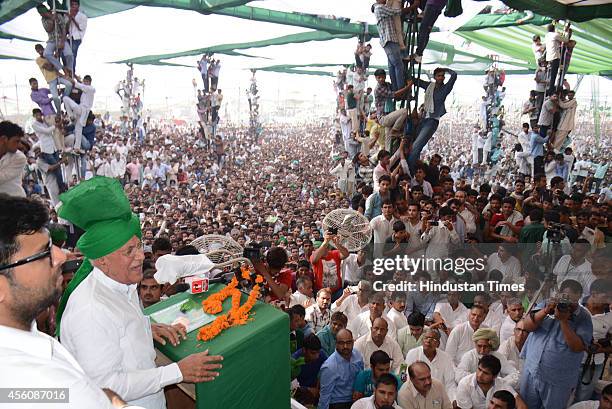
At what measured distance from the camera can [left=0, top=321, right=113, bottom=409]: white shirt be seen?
2.96 feet

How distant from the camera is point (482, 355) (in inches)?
127

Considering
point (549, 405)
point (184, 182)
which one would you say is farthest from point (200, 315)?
point (184, 182)

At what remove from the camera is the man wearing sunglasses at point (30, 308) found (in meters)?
0.92

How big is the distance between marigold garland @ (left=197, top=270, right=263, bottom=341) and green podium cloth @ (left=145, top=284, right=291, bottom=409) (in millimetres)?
19

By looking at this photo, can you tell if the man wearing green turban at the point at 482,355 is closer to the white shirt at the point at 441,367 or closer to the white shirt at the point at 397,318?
the white shirt at the point at 441,367

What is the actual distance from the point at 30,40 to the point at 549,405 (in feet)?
28.7

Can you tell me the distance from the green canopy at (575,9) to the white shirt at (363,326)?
5838mm

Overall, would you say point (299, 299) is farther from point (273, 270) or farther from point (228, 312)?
point (228, 312)

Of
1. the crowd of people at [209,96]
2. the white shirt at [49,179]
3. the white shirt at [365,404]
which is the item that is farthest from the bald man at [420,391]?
the crowd of people at [209,96]

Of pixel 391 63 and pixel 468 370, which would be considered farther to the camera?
pixel 391 63

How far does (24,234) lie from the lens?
1.03m

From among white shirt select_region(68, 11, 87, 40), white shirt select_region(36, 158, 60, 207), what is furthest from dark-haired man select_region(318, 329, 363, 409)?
white shirt select_region(68, 11, 87, 40)

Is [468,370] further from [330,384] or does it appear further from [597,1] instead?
[597,1]

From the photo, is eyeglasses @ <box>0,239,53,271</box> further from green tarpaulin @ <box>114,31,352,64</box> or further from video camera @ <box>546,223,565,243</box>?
green tarpaulin @ <box>114,31,352,64</box>
